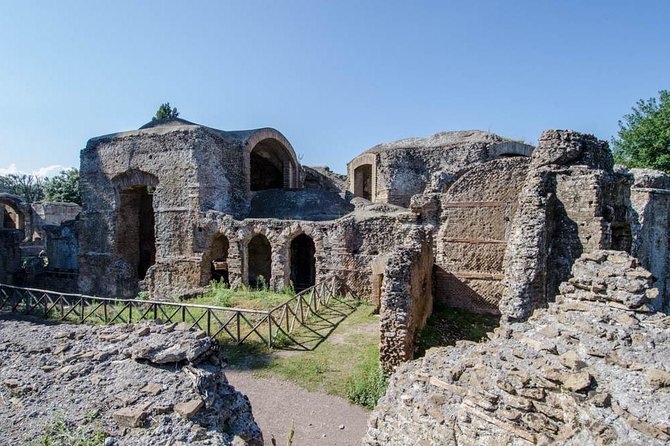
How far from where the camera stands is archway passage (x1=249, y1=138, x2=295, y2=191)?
19.5 meters

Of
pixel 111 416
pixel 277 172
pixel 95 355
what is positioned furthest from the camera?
pixel 277 172

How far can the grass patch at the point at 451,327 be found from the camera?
27.3 feet

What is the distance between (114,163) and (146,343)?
1471 centimetres

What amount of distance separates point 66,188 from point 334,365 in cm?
3033

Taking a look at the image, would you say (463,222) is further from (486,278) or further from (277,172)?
(277,172)

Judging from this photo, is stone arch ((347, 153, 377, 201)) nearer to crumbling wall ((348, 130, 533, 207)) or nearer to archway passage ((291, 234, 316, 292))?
crumbling wall ((348, 130, 533, 207))

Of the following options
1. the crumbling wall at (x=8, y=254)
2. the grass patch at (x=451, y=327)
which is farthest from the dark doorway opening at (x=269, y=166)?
the grass patch at (x=451, y=327)

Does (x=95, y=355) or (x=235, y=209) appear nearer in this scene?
(x=95, y=355)

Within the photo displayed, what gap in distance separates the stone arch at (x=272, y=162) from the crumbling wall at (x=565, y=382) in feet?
48.2

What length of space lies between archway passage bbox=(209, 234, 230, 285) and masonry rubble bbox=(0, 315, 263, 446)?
10.6m

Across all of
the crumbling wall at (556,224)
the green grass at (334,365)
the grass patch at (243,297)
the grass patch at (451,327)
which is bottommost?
the green grass at (334,365)

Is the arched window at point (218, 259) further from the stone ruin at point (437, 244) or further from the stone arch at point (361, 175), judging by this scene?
the stone arch at point (361, 175)

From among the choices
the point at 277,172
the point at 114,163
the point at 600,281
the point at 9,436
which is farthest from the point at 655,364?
the point at 277,172

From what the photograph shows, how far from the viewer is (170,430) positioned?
9.59 feet
